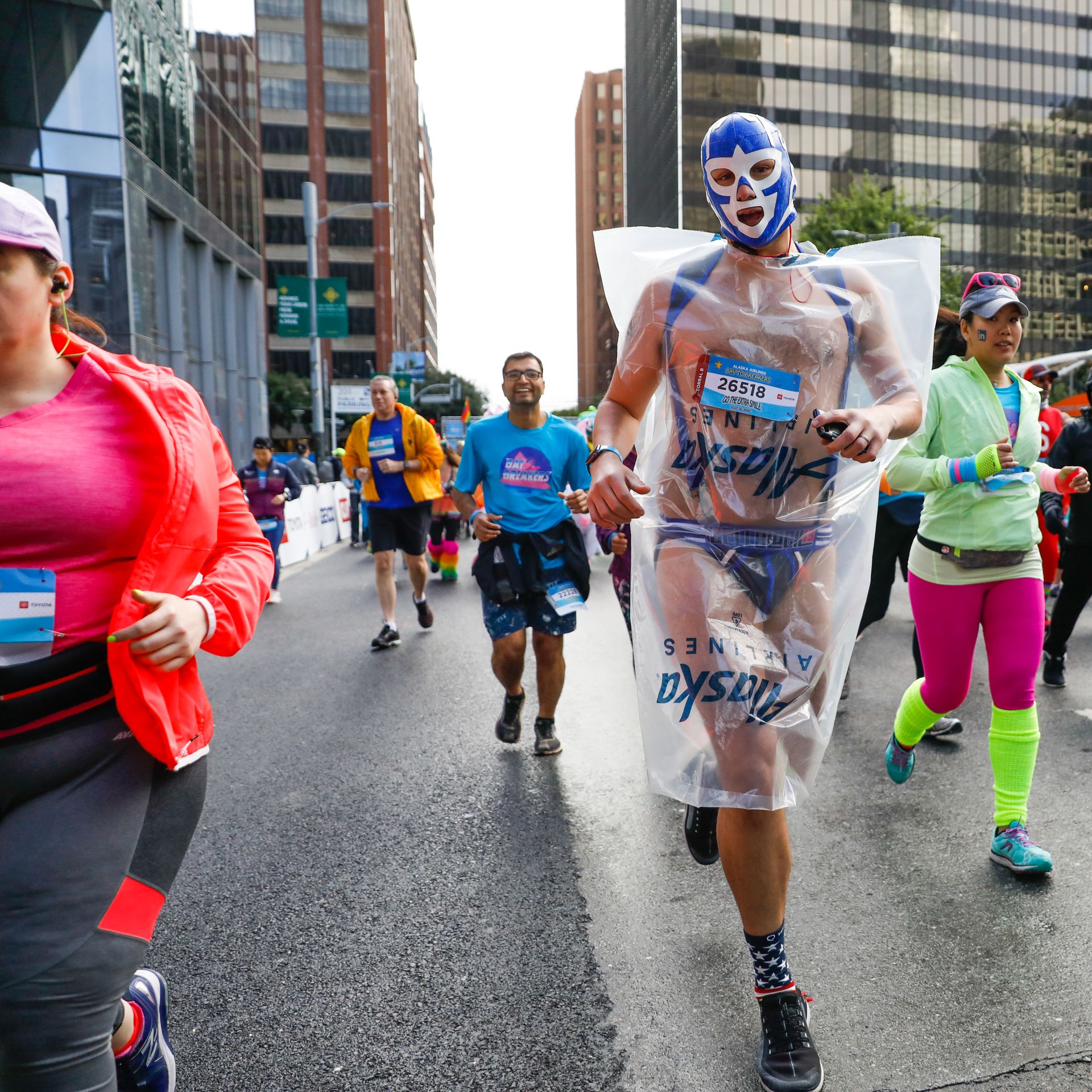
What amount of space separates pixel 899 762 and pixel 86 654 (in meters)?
3.18

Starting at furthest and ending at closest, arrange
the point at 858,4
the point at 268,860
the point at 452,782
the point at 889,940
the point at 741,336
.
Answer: the point at 858,4 < the point at 452,782 < the point at 268,860 < the point at 889,940 < the point at 741,336

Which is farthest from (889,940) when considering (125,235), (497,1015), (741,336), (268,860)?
(125,235)

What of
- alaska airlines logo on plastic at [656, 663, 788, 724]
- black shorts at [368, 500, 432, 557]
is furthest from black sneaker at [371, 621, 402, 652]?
alaska airlines logo on plastic at [656, 663, 788, 724]

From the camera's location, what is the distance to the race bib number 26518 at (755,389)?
2205 millimetres

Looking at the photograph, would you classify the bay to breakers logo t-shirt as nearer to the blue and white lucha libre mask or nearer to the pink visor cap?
the blue and white lucha libre mask

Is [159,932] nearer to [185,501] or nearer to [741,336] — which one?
Answer: [185,501]

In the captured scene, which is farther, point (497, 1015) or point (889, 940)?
point (889, 940)

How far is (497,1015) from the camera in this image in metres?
2.44

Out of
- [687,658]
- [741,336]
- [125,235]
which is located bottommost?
[687,658]

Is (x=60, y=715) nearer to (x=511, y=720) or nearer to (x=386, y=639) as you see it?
(x=511, y=720)

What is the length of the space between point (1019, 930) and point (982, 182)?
279 feet

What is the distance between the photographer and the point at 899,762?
3811mm

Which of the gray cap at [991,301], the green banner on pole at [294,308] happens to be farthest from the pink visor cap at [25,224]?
the green banner on pole at [294,308]

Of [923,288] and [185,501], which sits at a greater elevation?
[923,288]
